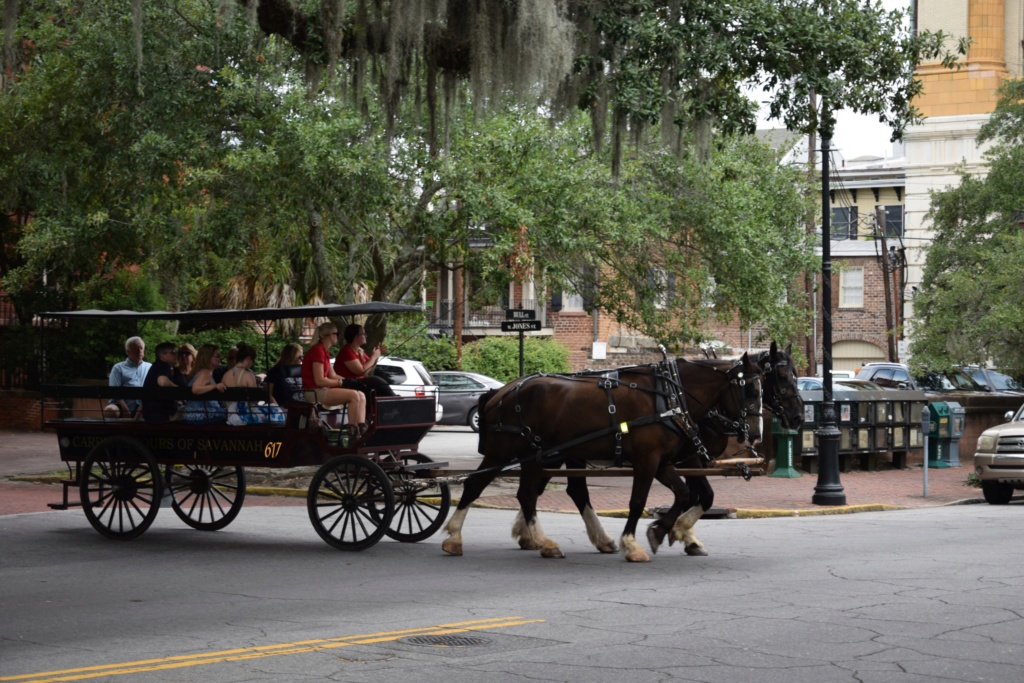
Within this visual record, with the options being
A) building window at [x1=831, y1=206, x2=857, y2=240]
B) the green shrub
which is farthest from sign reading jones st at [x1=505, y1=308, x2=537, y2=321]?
building window at [x1=831, y1=206, x2=857, y2=240]

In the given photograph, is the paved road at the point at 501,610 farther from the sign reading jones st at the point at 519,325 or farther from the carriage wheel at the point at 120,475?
the sign reading jones st at the point at 519,325

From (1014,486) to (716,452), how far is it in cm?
916

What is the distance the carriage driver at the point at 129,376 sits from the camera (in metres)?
14.0

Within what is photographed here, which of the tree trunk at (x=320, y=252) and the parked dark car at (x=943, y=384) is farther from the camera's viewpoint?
the parked dark car at (x=943, y=384)

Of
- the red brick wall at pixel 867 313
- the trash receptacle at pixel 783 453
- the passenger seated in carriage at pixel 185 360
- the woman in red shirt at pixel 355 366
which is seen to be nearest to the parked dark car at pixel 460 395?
the trash receptacle at pixel 783 453

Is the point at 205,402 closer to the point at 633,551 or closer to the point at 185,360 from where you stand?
the point at 185,360

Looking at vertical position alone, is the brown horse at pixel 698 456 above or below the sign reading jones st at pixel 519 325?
below

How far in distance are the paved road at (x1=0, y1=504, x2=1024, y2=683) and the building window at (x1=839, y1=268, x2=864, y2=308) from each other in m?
39.8

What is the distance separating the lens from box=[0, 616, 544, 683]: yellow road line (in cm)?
734

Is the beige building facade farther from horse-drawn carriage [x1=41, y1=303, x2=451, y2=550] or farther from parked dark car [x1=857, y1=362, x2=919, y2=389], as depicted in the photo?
horse-drawn carriage [x1=41, y1=303, x2=451, y2=550]

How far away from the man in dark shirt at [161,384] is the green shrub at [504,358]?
30485 mm

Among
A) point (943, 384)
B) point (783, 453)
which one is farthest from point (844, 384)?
point (783, 453)

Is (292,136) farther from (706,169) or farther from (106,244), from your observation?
(706,169)

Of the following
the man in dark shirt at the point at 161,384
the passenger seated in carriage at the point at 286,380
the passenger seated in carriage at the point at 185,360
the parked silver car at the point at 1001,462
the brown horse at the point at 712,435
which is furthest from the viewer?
the parked silver car at the point at 1001,462
